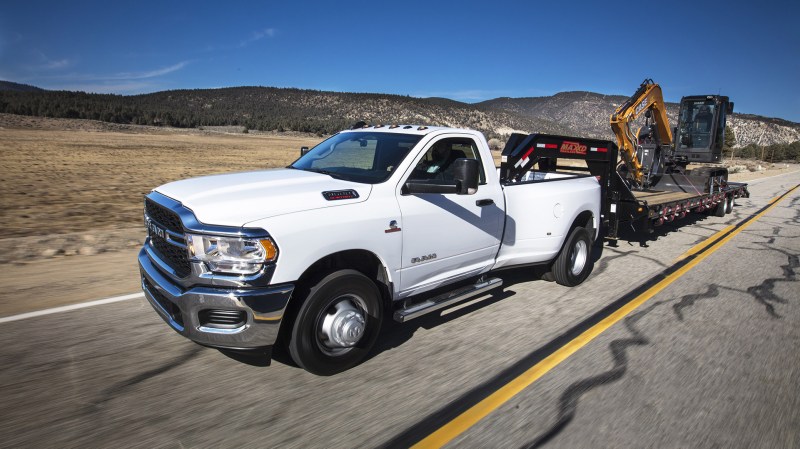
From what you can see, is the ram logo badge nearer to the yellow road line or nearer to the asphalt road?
the asphalt road

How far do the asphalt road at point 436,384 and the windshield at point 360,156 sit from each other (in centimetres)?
148

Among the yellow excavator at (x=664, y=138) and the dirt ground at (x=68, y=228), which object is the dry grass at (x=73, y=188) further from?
the yellow excavator at (x=664, y=138)

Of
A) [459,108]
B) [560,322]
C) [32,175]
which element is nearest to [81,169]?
[32,175]

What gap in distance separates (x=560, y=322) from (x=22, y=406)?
4384 millimetres

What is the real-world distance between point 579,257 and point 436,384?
3.50 m

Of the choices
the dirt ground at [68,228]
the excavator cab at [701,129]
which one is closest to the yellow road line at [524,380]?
the dirt ground at [68,228]

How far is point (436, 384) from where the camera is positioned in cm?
364

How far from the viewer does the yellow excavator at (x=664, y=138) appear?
13.2 m

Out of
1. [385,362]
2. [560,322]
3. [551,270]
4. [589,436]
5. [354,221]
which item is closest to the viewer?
[589,436]

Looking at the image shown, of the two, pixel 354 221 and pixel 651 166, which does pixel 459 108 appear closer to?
pixel 651 166

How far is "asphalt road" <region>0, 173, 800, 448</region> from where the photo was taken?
2998 mm

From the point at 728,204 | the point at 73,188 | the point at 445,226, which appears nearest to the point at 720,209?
the point at 728,204

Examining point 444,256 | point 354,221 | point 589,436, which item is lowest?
point 589,436

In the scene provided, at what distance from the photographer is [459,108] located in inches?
5128
